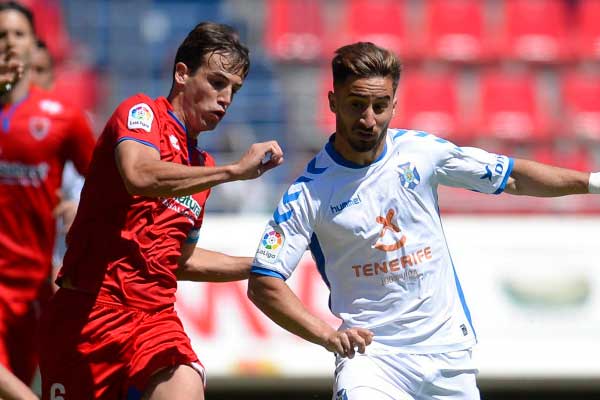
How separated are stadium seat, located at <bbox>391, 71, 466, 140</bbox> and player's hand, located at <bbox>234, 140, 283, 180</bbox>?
10623mm

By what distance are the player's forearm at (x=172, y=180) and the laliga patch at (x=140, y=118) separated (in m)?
0.27

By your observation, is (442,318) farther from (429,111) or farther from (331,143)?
(429,111)

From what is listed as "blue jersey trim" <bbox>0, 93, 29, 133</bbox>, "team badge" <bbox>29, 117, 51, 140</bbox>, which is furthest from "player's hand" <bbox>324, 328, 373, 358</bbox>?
"blue jersey trim" <bbox>0, 93, 29, 133</bbox>

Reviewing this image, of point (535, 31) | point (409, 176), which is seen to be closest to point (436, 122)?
point (535, 31)

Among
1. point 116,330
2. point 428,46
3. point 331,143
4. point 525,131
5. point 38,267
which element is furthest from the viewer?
point 428,46

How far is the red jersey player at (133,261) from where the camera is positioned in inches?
161

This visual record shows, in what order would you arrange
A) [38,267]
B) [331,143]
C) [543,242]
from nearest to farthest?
[331,143] → [38,267] → [543,242]

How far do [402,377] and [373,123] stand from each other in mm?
1055

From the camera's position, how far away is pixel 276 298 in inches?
163

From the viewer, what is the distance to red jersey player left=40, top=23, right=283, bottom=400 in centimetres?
409

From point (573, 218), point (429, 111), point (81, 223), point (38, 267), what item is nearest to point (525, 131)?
point (429, 111)

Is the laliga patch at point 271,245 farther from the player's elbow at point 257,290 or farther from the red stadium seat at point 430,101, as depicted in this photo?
the red stadium seat at point 430,101

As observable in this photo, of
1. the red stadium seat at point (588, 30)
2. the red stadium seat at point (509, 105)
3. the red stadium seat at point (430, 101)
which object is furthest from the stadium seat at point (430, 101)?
the red stadium seat at point (588, 30)

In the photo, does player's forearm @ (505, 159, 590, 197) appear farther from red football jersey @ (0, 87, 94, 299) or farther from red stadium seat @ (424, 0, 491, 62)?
red stadium seat @ (424, 0, 491, 62)
